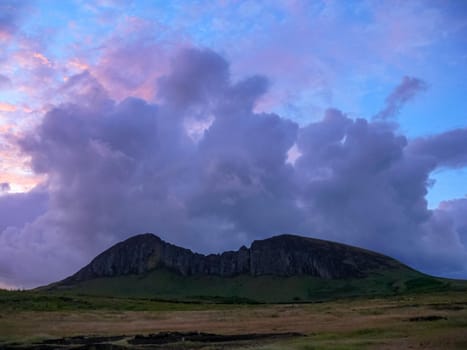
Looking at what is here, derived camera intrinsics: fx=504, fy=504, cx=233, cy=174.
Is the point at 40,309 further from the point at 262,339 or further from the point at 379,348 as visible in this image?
the point at 379,348

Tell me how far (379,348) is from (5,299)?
133382 millimetres

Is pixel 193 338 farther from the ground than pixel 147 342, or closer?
closer

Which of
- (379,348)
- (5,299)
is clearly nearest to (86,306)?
(5,299)

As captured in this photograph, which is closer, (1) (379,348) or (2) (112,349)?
(1) (379,348)

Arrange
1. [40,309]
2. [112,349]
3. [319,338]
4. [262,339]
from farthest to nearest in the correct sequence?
1. [40,309]
2. [262,339]
3. [319,338]
4. [112,349]

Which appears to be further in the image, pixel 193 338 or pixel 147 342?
pixel 193 338

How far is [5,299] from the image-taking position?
5659 inches

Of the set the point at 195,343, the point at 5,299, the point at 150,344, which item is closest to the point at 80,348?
the point at 150,344

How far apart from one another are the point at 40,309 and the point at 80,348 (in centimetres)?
8719

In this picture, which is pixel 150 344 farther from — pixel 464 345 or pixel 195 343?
pixel 464 345

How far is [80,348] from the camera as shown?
132ft

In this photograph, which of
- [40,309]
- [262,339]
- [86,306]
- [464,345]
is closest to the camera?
[464,345]

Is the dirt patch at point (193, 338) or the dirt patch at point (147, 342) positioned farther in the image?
the dirt patch at point (193, 338)

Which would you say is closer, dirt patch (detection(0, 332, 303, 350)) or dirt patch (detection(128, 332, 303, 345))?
dirt patch (detection(0, 332, 303, 350))
